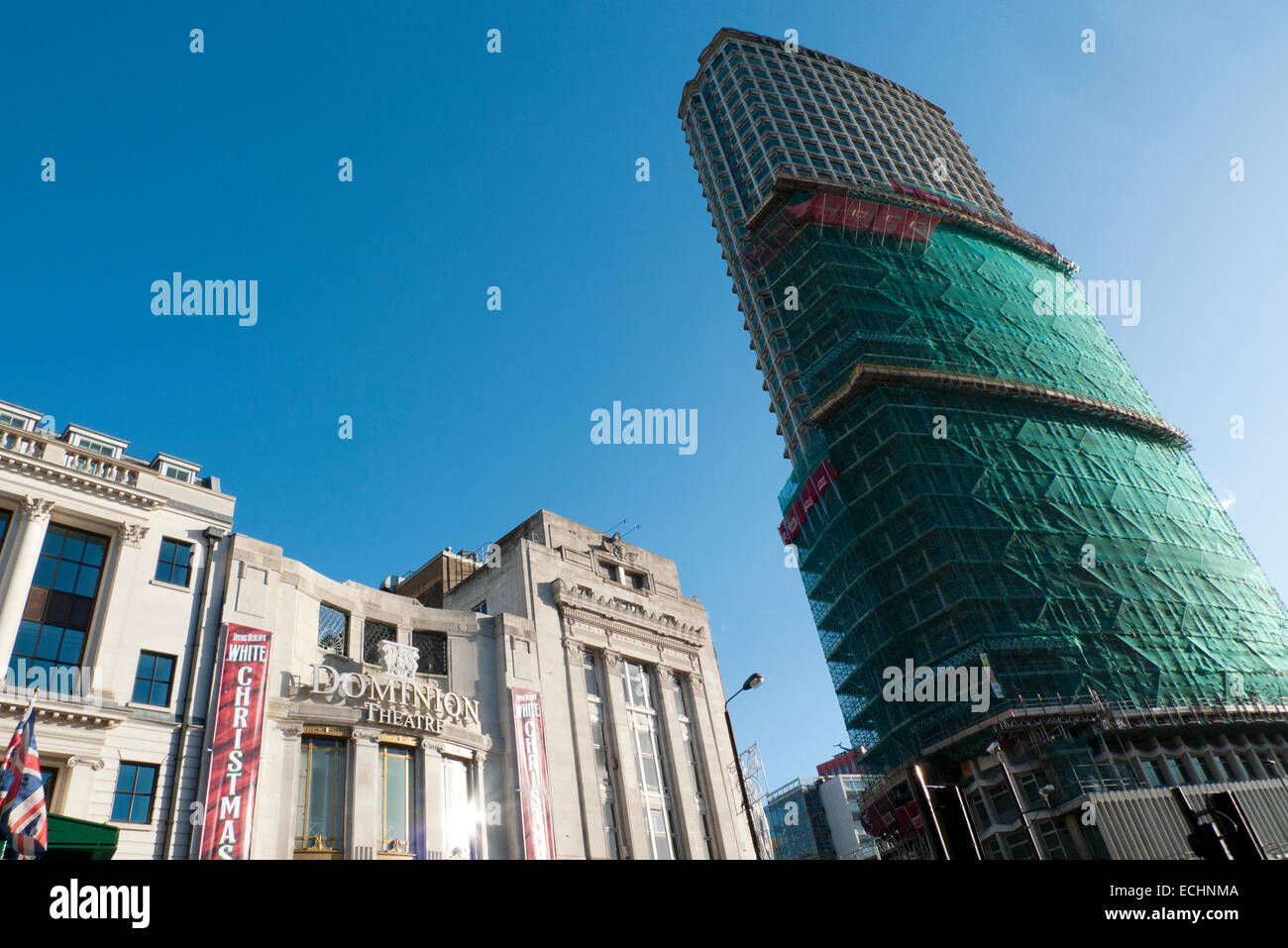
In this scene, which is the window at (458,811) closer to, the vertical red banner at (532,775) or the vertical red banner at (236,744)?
the vertical red banner at (532,775)

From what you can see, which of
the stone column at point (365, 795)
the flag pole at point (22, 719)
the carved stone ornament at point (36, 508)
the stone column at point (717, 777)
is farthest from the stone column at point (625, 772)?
the carved stone ornament at point (36, 508)

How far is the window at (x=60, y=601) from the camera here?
90.7 ft

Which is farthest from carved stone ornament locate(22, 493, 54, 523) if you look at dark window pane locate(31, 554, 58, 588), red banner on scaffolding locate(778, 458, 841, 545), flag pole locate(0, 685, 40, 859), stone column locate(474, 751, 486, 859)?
red banner on scaffolding locate(778, 458, 841, 545)

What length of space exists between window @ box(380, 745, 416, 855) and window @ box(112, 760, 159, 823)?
8.17 metres

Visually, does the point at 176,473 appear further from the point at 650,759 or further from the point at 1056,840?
the point at 1056,840

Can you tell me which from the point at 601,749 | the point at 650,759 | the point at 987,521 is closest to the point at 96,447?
the point at 601,749

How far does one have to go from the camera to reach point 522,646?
42188 millimetres

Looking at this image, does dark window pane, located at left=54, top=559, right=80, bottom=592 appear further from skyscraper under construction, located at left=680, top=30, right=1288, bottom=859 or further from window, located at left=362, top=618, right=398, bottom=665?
skyscraper under construction, located at left=680, top=30, right=1288, bottom=859

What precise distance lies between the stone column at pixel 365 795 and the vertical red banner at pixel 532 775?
6669 mm

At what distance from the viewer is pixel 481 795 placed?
120 feet

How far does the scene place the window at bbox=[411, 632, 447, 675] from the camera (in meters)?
39.5
